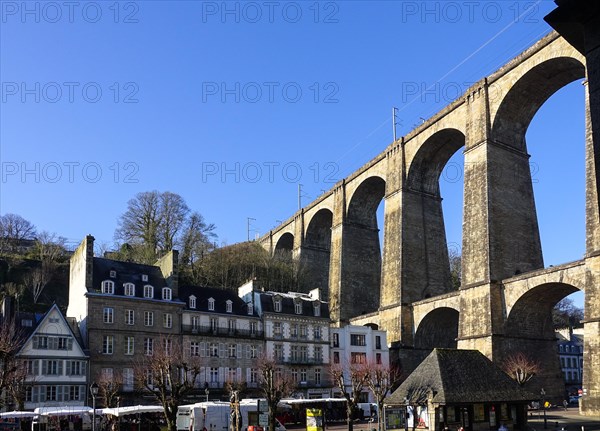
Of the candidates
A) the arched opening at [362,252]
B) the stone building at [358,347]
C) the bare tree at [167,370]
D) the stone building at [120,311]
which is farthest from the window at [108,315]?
the arched opening at [362,252]

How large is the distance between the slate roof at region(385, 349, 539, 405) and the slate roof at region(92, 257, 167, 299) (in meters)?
22.2

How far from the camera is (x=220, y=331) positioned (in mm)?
48719

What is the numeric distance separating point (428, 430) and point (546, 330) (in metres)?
22.3

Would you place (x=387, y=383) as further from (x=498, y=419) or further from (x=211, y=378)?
(x=498, y=419)

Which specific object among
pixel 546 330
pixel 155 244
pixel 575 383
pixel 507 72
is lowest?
pixel 575 383

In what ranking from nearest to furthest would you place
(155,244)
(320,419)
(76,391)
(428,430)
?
(428,430)
(320,419)
(76,391)
(155,244)

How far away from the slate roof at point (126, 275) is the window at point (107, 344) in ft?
10.0

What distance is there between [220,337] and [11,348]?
16630 mm

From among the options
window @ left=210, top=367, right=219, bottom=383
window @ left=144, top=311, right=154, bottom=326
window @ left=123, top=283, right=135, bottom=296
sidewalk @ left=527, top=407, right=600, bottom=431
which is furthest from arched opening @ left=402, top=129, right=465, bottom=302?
window @ left=123, top=283, right=135, bottom=296

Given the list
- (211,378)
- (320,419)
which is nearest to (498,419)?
(320,419)

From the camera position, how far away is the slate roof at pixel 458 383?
94.4ft

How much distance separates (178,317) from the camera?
1863 inches

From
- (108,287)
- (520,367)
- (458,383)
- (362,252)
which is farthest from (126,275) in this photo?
(362,252)

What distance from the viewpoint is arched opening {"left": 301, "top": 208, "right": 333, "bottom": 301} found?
261 ft
